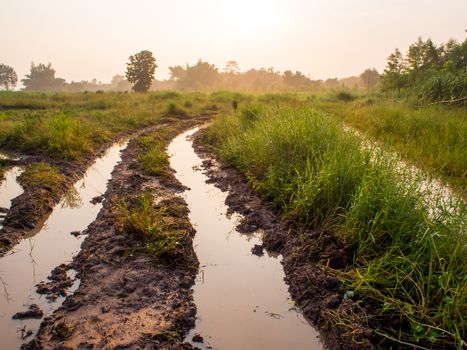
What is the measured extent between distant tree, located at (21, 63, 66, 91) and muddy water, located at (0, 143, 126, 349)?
269ft

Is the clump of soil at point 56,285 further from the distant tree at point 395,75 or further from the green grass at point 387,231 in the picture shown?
the distant tree at point 395,75

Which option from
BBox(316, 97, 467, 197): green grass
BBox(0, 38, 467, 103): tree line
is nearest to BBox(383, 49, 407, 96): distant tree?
BBox(0, 38, 467, 103): tree line

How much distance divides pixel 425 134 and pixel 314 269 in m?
6.01

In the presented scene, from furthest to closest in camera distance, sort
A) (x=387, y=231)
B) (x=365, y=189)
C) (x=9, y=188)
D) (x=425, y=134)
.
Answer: (x=425, y=134) → (x=9, y=188) → (x=365, y=189) → (x=387, y=231)

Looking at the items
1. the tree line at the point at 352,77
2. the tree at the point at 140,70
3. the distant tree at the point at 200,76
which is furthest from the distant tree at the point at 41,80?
the tree at the point at 140,70

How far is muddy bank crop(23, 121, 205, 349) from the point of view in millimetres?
2590

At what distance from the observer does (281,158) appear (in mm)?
5852

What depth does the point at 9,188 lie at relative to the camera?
586cm

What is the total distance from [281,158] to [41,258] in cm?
378

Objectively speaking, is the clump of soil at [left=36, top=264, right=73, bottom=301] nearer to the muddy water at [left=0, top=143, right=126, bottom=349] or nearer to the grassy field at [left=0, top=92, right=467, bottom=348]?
the muddy water at [left=0, top=143, right=126, bottom=349]

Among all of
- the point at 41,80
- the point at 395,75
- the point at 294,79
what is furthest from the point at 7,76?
the point at 395,75

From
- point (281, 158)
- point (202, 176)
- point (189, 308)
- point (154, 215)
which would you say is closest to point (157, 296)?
point (189, 308)

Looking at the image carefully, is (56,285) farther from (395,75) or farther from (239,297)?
(395,75)

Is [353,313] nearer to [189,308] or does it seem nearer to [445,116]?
[189,308]
